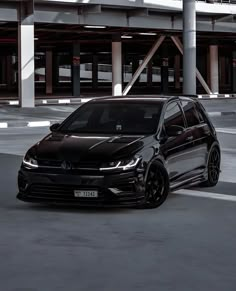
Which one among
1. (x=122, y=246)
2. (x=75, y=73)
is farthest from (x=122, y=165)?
(x=75, y=73)

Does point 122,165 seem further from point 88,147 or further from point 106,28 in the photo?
point 106,28

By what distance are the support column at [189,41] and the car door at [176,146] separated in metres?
12.5

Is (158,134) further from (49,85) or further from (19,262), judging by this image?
(49,85)

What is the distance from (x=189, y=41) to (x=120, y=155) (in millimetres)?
14348

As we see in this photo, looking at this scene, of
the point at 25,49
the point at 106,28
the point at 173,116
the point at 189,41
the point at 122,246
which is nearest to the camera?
the point at 122,246

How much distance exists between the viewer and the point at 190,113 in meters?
10.6

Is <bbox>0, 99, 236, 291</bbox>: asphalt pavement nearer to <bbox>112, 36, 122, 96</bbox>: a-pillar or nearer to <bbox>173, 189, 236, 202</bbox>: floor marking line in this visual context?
<bbox>173, 189, 236, 202</bbox>: floor marking line

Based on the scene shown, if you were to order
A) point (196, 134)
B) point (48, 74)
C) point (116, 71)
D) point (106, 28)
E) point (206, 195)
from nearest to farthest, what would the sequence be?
point (206, 195)
point (196, 134)
point (106, 28)
point (116, 71)
point (48, 74)

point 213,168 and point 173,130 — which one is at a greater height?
point 173,130

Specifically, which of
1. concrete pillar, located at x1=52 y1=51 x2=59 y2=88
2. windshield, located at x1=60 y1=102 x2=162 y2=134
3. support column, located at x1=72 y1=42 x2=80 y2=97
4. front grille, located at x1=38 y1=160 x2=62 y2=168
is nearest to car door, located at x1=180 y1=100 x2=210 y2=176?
windshield, located at x1=60 y1=102 x2=162 y2=134

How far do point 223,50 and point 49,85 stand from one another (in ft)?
66.7

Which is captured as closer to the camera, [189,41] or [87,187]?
[87,187]

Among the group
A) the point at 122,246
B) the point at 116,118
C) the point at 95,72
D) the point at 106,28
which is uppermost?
the point at 106,28

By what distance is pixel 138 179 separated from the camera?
8.74m
